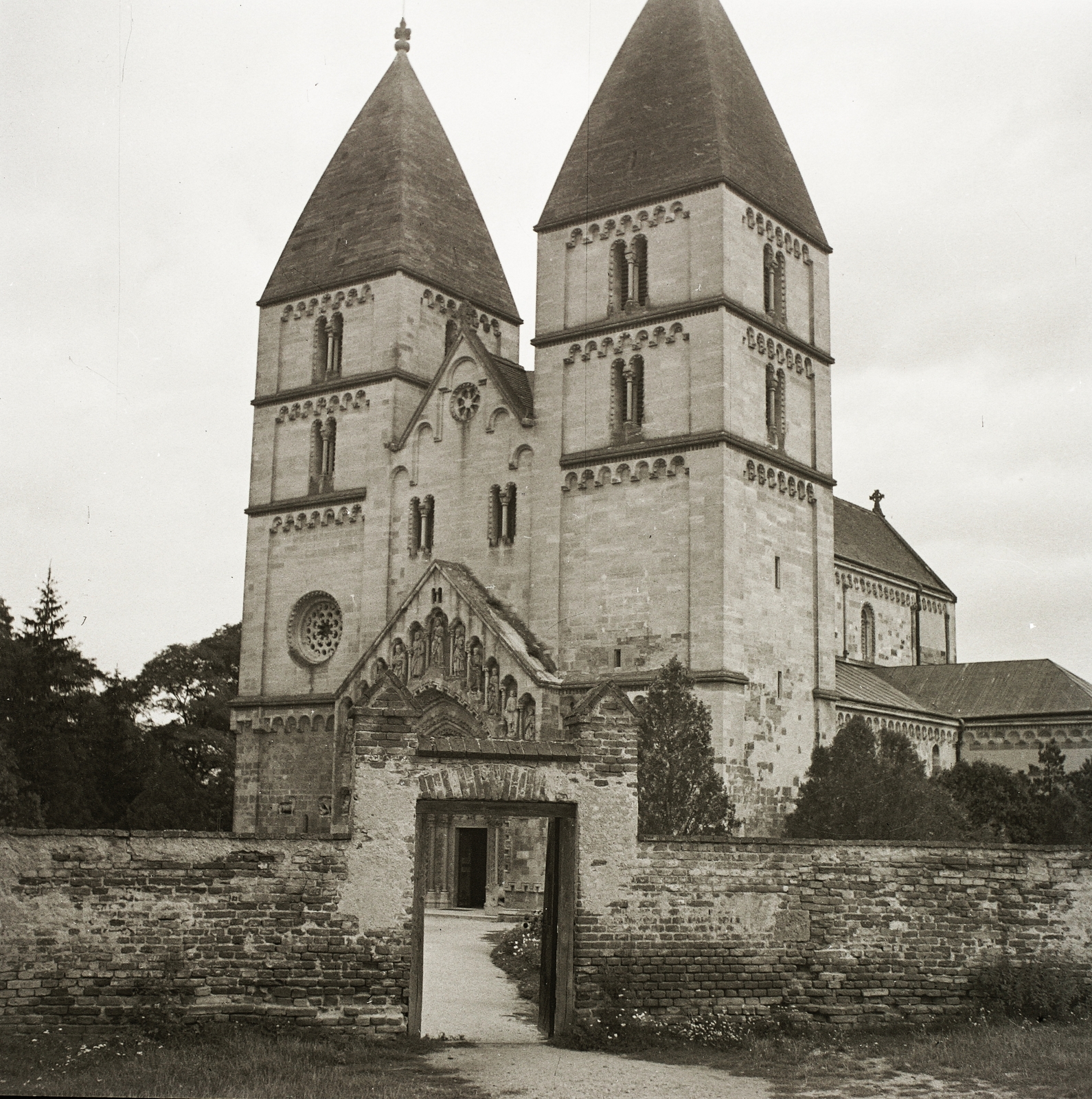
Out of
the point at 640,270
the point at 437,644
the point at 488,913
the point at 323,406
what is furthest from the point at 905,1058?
the point at 323,406

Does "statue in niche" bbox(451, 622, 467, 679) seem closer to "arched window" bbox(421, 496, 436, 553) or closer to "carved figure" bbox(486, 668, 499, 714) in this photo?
"carved figure" bbox(486, 668, 499, 714)

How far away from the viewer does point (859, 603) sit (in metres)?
51.1

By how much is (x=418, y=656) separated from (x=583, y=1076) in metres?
23.3

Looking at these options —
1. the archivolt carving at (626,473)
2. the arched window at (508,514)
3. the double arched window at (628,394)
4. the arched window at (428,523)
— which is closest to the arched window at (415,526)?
the arched window at (428,523)

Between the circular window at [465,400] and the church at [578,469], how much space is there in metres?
0.14

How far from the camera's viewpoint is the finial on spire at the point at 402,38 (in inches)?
1964

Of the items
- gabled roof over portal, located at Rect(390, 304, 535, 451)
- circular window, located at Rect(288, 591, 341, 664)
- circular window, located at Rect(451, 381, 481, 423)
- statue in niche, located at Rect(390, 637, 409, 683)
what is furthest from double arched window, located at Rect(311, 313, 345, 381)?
statue in niche, located at Rect(390, 637, 409, 683)

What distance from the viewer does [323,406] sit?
43.5 metres

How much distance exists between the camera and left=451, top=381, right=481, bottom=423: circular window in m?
39.9

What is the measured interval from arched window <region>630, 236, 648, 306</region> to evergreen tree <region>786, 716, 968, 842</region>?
12.0 meters

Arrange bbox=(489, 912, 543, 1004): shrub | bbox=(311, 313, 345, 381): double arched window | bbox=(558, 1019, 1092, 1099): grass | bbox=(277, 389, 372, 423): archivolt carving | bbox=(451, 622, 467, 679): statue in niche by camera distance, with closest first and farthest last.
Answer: bbox=(558, 1019, 1092, 1099): grass, bbox=(489, 912, 543, 1004): shrub, bbox=(451, 622, 467, 679): statue in niche, bbox=(277, 389, 372, 423): archivolt carving, bbox=(311, 313, 345, 381): double arched window

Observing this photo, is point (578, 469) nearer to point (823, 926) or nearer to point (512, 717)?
point (512, 717)

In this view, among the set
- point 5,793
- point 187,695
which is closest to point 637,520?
point 5,793

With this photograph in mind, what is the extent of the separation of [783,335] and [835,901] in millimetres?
23147
